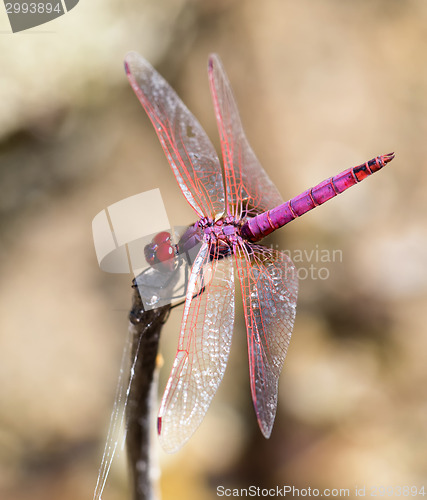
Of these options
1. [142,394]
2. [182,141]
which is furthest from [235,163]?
[142,394]

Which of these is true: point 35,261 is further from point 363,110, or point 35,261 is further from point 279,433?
point 363,110

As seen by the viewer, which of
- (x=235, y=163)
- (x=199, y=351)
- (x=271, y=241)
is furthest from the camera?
(x=271, y=241)

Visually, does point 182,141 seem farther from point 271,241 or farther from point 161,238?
point 271,241

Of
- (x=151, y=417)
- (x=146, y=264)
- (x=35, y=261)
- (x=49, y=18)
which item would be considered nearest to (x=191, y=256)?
(x=146, y=264)

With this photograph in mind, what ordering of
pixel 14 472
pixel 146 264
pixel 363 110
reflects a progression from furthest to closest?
pixel 363 110, pixel 14 472, pixel 146 264

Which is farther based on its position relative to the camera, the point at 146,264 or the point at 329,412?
the point at 329,412

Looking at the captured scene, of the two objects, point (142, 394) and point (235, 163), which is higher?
point (235, 163)
